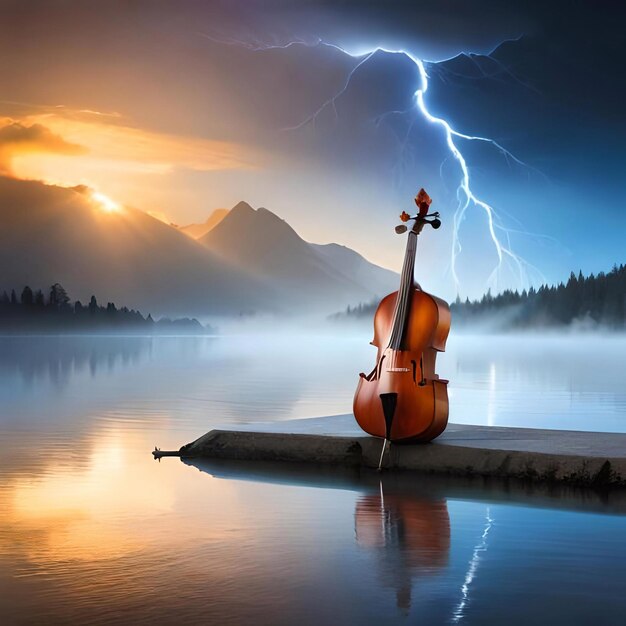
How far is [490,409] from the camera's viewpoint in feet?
44.0

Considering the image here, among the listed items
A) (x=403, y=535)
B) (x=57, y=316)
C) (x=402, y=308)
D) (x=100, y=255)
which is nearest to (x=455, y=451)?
(x=402, y=308)

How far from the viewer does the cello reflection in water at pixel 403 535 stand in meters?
4.86

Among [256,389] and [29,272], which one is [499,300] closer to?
[256,389]

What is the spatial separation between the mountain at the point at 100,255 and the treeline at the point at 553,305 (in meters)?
46.7

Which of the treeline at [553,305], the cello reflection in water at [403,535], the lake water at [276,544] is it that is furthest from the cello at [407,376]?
the treeline at [553,305]

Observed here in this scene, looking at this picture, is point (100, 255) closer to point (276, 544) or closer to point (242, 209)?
point (242, 209)

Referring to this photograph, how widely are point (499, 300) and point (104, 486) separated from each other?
2735 inches

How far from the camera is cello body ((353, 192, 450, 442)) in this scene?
24.9 feet

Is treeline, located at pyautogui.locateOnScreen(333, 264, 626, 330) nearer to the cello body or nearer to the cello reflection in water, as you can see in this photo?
the cello body

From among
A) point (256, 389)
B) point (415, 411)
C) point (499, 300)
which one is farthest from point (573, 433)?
point (499, 300)

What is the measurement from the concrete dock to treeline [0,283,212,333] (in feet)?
283

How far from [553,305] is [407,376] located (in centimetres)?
6903

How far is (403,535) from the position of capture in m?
5.68

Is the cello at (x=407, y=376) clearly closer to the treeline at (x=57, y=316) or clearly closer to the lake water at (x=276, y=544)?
the lake water at (x=276, y=544)
